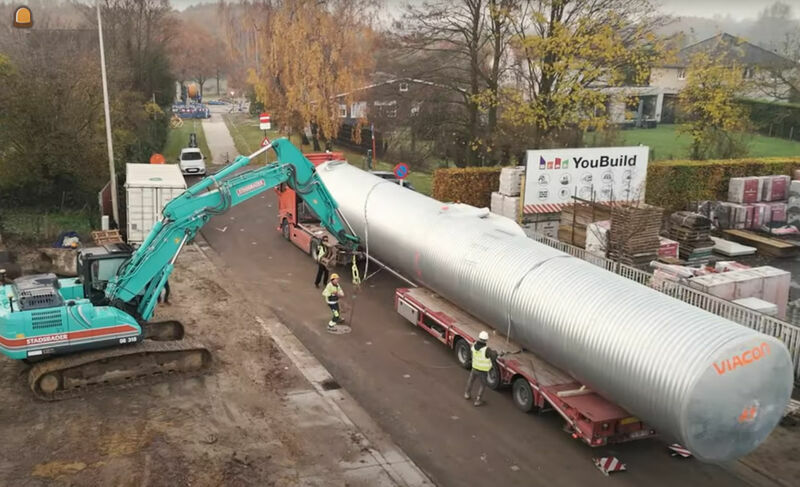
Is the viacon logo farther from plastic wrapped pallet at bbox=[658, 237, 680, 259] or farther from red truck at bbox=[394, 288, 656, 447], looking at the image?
red truck at bbox=[394, 288, 656, 447]

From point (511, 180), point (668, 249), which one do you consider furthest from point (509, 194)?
point (668, 249)

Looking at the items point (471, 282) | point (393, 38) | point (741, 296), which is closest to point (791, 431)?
point (741, 296)

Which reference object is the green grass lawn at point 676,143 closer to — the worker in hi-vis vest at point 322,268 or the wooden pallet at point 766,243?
the wooden pallet at point 766,243

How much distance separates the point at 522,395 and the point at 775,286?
27.6 ft

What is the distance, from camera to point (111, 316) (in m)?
14.4

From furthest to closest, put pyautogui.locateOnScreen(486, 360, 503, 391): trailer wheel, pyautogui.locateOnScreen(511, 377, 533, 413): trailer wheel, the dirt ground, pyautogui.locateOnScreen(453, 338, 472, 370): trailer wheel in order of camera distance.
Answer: pyautogui.locateOnScreen(453, 338, 472, 370): trailer wheel < pyautogui.locateOnScreen(486, 360, 503, 391): trailer wheel < pyautogui.locateOnScreen(511, 377, 533, 413): trailer wheel < the dirt ground

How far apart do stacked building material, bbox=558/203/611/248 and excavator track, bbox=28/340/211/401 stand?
1402 cm

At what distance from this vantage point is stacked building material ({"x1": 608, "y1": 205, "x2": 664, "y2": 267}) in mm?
20906

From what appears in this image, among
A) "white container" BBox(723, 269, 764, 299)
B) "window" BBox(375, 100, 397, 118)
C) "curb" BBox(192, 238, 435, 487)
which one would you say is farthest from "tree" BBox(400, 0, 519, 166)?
"curb" BBox(192, 238, 435, 487)

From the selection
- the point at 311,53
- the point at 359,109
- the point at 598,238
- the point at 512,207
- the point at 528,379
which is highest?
the point at 311,53

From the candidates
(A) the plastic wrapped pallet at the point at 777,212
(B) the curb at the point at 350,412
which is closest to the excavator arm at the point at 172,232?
(B) the curb at the point at 350,412

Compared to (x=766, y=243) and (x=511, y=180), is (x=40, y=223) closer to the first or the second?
(x=511, y=180)

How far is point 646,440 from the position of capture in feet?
43.1

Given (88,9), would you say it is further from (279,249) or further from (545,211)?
(545,211)
